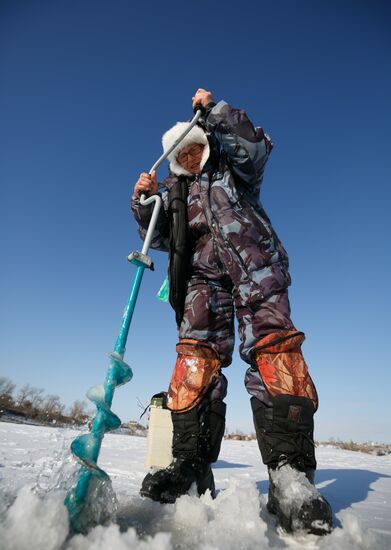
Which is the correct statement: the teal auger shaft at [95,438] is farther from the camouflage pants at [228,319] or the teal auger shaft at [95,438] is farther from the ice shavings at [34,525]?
the camouflage pants at [228,319]

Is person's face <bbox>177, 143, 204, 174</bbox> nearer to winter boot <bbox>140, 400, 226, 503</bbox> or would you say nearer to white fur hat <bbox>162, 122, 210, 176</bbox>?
white fur hat <bbox>162, 122, 210, 176</bbox>

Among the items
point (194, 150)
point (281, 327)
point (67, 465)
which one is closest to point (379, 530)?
point (281, 327)

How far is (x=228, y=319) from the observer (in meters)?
2.04

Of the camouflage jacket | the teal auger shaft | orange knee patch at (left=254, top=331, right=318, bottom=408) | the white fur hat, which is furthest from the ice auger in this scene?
the white fur hat

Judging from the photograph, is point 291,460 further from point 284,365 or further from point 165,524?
point 165,524

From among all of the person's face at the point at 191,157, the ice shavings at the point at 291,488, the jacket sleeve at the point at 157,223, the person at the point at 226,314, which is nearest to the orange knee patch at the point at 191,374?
the person at the point at 226,314

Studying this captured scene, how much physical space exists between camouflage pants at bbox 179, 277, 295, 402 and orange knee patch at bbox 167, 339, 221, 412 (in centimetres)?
9

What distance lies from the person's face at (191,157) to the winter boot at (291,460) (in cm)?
178

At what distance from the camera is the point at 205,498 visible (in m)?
1.11

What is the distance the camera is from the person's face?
240cm

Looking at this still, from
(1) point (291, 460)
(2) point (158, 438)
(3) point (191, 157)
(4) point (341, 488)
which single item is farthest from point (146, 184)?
(4) point (341, 488)

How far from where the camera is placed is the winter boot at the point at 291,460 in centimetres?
99

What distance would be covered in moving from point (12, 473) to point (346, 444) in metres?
10.6

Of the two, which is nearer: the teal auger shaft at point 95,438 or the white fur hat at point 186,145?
the teal auger shaft at point 95,438
